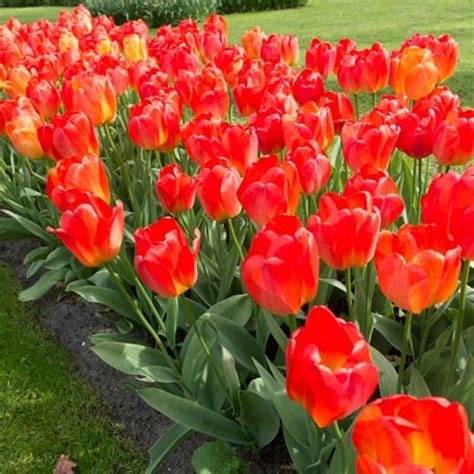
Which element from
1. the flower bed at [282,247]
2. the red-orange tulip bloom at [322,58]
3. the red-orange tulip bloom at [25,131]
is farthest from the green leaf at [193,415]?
the red-orange tulip bloom at [322,58]

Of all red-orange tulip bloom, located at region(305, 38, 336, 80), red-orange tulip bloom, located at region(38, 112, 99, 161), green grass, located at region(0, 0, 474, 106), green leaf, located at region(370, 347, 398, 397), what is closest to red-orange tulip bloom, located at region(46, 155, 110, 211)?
red-orange tulip bloom, located at region(38, 112, 99, 161)

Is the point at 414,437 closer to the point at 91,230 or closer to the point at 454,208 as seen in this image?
the point at 454,208

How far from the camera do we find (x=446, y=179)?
4.97 feet

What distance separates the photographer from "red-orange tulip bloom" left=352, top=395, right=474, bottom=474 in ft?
3.00

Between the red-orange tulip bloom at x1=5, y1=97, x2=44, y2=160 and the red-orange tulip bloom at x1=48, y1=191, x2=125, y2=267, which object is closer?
the red-orange tulip bloom at x1=48, y1=191, x2=125, y2=267

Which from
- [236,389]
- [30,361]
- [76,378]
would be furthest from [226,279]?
[30,361]

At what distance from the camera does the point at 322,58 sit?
310 centimetres

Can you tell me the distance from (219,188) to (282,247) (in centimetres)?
57

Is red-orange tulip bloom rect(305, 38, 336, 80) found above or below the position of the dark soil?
above

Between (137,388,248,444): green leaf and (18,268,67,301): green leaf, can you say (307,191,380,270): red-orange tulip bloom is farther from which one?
(18,268,67,301): green leaf

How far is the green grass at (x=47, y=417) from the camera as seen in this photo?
252 centimetres

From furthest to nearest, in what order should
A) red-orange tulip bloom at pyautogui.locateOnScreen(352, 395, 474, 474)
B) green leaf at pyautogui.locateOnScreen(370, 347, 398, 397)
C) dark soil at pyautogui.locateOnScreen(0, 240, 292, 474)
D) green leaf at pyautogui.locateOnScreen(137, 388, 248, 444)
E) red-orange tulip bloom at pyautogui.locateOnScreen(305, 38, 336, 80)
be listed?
1. red-orange tulip bloom at pyautogui.locateOnScreen(305, 38, 336, 80)
2. dark soil at pyautogui.locateOnScreen(0, 240, 292, 474)
3. green leaf at pyautogui.locateOnScreen(137, 388, 248, 444)
4. green leaf at pyautogui.locateOnScreen(370, 347, 398, 397)
5. red-orange tulip bloom at pyautogui.locateOnScreen(352, 395, 474, 474)

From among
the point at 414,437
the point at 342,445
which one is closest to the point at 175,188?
the point at 342,445

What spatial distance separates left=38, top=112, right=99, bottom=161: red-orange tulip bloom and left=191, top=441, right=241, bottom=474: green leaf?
112 centimetres
